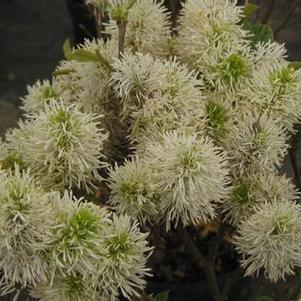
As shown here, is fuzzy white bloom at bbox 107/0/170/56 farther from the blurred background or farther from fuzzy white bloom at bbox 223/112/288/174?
the blurred background

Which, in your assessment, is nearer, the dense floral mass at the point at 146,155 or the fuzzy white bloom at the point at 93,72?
the dense floral mass at the point at 146,155

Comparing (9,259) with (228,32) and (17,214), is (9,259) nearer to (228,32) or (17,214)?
(17,214)

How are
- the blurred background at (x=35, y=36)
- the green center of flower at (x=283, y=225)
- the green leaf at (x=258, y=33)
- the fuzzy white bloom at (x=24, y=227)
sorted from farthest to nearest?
the blurred background at (x=35, y=36), the green leaf at (x=258, y=33), the green center of flower at (x=283, y=225), the fuzzy white bloom at (x=24, y=227)

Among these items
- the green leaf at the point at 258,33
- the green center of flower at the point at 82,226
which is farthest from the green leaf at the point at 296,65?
the green center of flower at the point at 82,226

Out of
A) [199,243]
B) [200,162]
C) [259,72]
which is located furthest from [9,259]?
[199,243]

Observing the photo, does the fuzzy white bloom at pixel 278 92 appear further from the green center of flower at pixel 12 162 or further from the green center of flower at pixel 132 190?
the green center of flower at pixel 12 162

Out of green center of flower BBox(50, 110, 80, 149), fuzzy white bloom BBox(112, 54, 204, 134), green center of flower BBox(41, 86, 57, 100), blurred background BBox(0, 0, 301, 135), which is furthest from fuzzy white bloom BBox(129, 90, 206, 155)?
blurred background BBox(0, 0, 301, 135)

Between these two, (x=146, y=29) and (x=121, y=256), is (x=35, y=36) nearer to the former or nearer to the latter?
(x=146, y=29)
